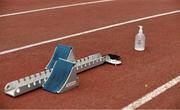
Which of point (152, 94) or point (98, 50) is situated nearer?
point (152, 94)

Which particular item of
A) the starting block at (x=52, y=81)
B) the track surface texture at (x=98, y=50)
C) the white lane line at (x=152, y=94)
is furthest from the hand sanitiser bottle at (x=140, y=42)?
the starting block at (x=52, y=81)

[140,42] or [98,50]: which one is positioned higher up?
[140,42]

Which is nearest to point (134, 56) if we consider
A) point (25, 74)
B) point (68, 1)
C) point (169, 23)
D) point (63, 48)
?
point (63, 48)

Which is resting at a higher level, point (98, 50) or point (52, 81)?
point (52, 81)

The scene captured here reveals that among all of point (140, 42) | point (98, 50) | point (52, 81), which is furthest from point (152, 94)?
point (98, 50)

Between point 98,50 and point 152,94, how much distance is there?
91.0 inches

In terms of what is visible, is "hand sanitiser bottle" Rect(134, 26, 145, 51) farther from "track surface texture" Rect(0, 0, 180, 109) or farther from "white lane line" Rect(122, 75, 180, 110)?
"white lane line" Rect(122, 75, 180, 110)

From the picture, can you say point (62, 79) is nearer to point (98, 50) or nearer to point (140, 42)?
point (98, 50)

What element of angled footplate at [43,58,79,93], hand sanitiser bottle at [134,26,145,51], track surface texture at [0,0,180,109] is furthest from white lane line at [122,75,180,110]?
hand sanitiser bottle at [134,26,145,51]

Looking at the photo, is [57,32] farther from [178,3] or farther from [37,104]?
[178,3]

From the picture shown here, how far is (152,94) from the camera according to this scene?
17.0 feet

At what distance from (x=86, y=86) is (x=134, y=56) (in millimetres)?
1814

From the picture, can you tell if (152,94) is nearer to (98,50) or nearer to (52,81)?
(52,81)

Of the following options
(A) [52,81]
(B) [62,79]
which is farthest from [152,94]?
(A) [52,81]
